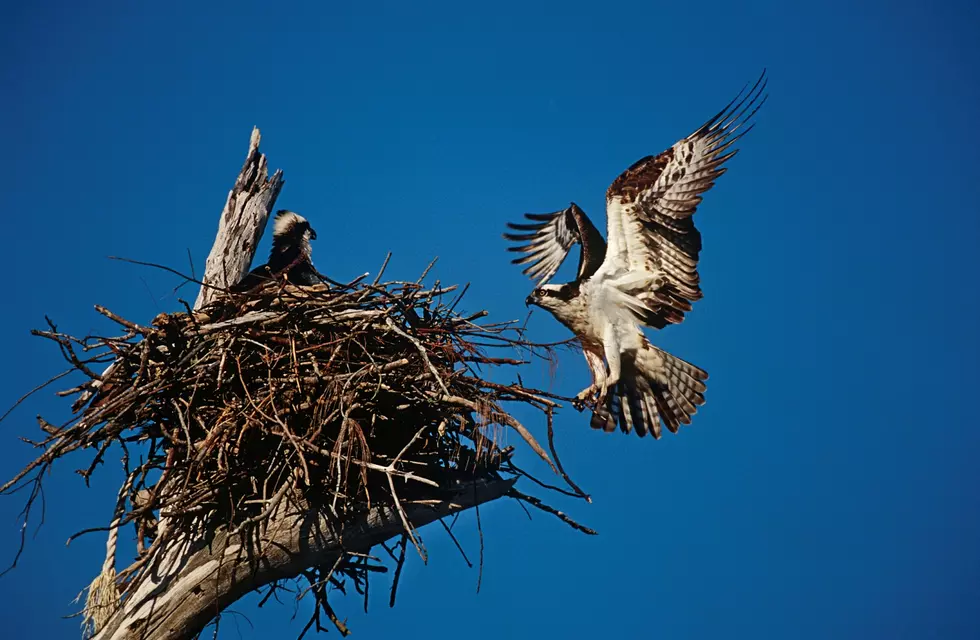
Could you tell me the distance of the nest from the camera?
3.57m

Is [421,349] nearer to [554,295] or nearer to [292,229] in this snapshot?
[554,295]

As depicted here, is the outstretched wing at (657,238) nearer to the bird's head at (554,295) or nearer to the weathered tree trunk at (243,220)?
the bird's head at (554,295)

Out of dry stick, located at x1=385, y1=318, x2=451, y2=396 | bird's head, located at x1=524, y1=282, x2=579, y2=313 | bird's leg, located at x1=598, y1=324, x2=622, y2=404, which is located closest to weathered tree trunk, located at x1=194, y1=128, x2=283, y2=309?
dry stick, located at x1=385, y1=318, x2=451, y2=396

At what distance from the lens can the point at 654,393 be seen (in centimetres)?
590

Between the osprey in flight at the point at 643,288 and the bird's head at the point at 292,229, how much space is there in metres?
1.82

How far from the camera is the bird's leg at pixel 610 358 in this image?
5.65 m

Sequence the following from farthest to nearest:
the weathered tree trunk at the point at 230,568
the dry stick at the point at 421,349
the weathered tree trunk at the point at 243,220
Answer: the weathered tree trunk at the point at 243,220 → the dry stick at the point at 421,349 → the weathered tree trunk at the point at 230,568

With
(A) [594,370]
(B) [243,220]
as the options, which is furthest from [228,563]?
(A) [594,370]

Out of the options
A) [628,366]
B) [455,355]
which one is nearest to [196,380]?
[455,355]

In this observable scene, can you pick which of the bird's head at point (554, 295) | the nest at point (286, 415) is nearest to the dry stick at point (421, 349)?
the nest at point (286, 415)

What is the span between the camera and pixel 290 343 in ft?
12.9

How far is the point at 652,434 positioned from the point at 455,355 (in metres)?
2.19

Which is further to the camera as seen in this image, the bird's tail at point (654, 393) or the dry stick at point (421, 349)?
the bird's tail at point (654, 393)

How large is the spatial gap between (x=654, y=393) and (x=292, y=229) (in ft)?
9.54
